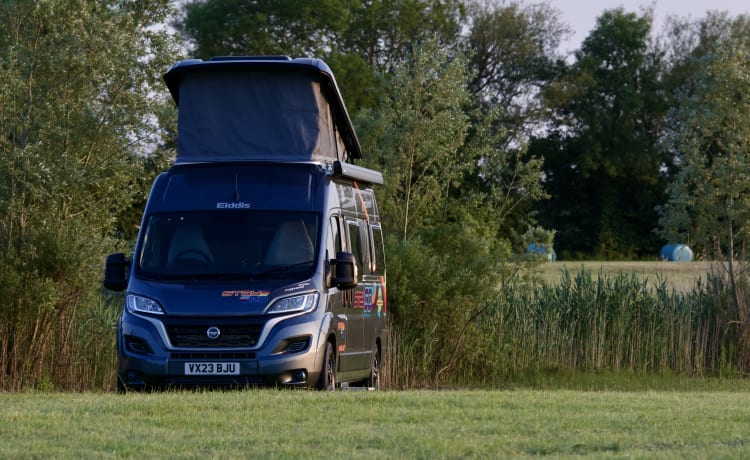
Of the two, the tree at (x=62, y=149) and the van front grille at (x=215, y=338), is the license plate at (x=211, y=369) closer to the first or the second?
the van front grille at (x=215, y=338)

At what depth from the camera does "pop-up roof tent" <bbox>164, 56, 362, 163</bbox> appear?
49.1ft

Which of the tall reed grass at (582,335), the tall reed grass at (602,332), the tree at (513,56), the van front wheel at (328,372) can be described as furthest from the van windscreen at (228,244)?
the tree at (513,56)

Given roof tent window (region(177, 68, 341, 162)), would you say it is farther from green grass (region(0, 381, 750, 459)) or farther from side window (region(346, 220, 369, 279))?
green grass (region(0, 381, 750, 459))

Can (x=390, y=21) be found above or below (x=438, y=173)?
above

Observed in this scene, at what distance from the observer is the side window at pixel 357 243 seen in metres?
15.0

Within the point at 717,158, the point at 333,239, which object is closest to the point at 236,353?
the point at 333,239

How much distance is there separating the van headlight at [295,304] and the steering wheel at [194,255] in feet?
3.14

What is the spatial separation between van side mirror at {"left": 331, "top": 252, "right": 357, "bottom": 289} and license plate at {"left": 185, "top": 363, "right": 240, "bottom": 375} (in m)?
1.39

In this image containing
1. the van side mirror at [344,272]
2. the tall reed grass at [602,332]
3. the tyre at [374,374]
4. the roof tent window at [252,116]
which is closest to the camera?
the van side mirror at [344,272]

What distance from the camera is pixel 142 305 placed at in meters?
13.1

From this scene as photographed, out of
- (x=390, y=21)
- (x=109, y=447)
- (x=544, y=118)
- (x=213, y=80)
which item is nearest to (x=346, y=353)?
(x=213, y=80)

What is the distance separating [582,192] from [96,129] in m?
51.8

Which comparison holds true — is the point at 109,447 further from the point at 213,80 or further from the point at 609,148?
the point at 609,148

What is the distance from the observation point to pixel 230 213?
44.9 ft
